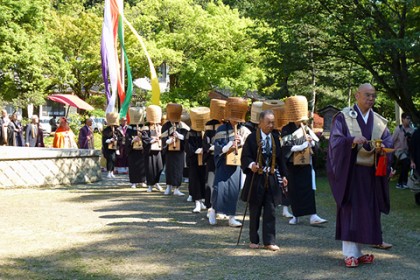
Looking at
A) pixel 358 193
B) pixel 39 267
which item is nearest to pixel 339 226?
pixel 358 193

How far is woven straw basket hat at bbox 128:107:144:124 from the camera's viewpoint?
48.2ft

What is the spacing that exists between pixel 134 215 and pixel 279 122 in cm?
284

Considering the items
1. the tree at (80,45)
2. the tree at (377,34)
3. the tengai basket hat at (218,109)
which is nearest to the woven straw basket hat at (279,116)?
the tengai basket hat at (218,109)

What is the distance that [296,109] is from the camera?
9648mm

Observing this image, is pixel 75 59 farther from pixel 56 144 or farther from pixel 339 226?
pixel 339 226

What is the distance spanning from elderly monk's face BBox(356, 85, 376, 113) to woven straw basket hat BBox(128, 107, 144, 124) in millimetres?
8391

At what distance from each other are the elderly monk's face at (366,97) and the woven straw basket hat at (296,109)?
2657 millimetres

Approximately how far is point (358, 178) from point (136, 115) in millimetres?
8578

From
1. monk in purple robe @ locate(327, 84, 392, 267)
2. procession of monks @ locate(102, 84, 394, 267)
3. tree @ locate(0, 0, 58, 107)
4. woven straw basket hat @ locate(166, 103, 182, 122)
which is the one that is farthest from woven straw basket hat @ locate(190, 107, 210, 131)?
tree @ locate(0, 0, 58, 107)

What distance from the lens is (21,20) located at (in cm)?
3030

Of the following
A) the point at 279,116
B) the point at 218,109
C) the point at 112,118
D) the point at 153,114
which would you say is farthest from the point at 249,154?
the point at 112,118

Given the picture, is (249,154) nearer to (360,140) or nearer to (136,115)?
(360,140)

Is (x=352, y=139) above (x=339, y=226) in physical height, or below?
above

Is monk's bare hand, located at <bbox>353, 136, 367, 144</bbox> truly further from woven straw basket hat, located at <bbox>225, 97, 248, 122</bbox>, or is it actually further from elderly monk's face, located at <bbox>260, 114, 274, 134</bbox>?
woven straw basket hat, located at <bbox>225, 97, 248, 122</bbox>
